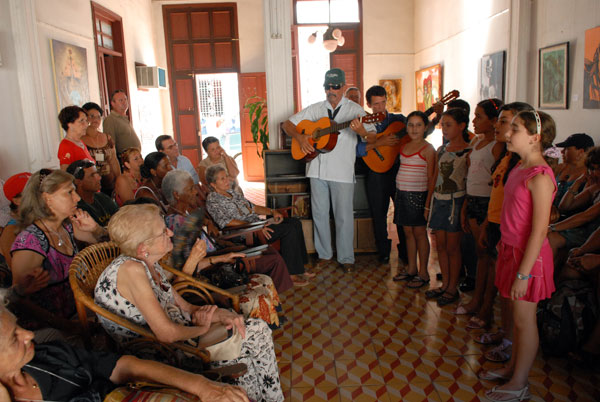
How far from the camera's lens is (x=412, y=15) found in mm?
9898

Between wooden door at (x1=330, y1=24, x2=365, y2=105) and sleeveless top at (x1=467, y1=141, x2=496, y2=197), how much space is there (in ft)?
23.1

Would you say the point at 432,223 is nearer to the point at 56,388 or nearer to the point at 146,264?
the point at 146,264

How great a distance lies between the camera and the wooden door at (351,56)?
9953mm

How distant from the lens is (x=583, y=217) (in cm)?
293

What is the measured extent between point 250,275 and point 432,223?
4.99 ft

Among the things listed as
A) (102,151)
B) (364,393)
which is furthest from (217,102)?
(364,393)

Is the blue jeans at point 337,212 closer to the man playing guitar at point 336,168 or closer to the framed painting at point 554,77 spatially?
the man playing guitar at point 336,168

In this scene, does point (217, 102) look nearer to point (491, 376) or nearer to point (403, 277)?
point (403, 277)

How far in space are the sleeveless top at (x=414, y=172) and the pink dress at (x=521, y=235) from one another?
142cm

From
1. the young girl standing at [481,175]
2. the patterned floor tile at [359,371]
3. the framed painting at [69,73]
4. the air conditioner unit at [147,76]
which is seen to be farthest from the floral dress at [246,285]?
the air conditioner unit at [147,76]

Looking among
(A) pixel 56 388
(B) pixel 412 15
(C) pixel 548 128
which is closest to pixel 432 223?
(C) pixel 548 128

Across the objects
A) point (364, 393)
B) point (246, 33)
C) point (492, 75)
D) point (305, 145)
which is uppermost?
point (246, 33)

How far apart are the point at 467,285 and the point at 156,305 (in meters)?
2.88

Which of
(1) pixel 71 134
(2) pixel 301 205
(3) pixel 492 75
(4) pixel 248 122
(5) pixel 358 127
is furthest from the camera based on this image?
(4) pixel 248 122
